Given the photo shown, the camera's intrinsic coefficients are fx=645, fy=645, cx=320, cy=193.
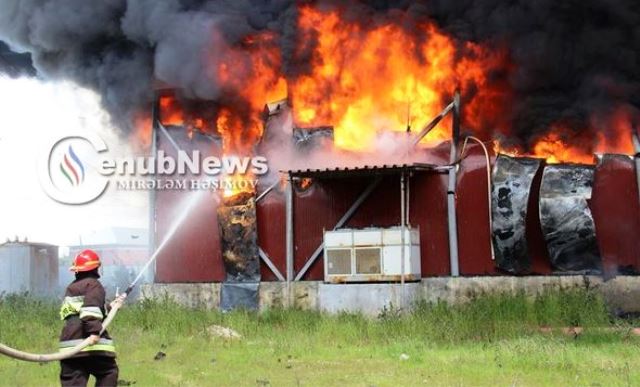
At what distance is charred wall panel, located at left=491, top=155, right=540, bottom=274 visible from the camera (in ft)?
44.8

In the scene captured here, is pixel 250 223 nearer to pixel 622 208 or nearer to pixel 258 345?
pixel 258 345

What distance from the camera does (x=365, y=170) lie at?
13930 millimetres

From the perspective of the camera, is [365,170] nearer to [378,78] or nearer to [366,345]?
[378,78]

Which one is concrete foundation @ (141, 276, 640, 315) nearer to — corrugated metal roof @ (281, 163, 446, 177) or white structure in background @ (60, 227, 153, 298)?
corrugated metal roof @ (281, 163, 446, 177)

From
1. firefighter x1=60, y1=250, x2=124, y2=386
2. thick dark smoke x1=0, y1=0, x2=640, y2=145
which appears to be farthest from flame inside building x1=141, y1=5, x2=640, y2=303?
firefighter x1=60, y1=250, x2=124, y2=386

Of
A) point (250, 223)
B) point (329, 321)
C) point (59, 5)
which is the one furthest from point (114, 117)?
point (329, 321)

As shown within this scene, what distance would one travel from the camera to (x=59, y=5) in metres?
17.4

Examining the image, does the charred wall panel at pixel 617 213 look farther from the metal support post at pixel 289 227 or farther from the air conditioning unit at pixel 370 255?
the metal support post at pixel 289 227

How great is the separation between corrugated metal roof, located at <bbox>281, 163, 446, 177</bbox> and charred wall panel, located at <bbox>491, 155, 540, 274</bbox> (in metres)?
1.54

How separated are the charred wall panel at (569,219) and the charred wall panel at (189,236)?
8.12 metres

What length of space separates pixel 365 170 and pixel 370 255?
1.92m

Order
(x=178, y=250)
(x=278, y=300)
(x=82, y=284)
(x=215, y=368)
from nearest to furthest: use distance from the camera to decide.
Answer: (x=82, y=284) < (x=215, y=368) < (x=278, y=300) < (x=178, y=250)

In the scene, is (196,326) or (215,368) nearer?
(215,368)

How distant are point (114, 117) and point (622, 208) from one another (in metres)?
13.1
